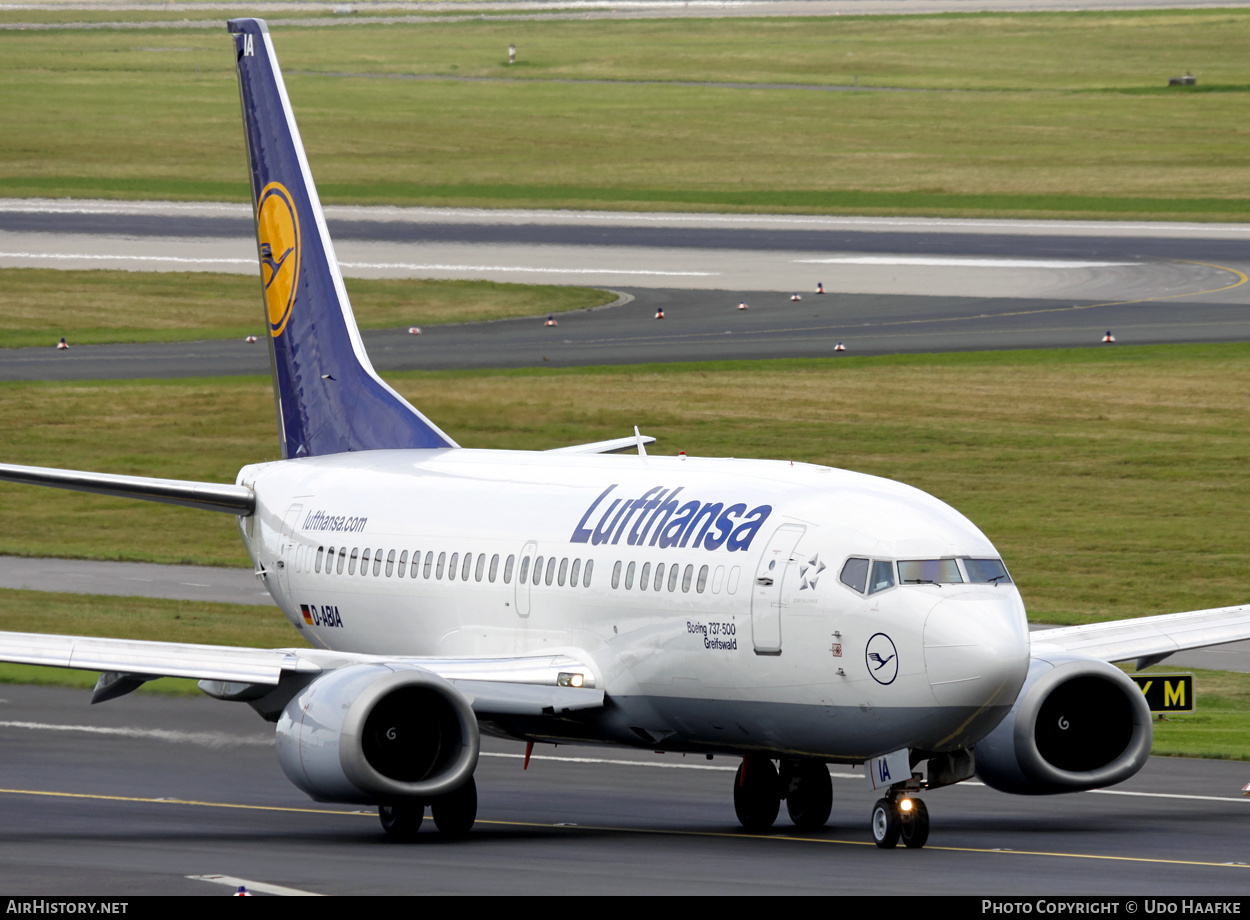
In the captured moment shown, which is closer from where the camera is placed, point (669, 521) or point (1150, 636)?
point (669, 521)

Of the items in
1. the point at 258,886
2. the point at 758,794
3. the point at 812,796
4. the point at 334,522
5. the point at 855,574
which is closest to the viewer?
the point at 258,886

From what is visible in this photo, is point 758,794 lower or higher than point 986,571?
lower

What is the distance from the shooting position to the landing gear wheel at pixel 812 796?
29.8 m

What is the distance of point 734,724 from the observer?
27.7 m

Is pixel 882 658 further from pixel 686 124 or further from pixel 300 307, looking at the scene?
pixel 686 124

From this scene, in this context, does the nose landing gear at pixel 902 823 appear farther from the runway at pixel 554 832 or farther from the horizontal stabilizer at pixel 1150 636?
the horizontal stabilizer at pixel 1150 636

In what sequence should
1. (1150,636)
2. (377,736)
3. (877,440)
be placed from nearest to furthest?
1. (377,736)
2. (1150,636)
3. (877,440)

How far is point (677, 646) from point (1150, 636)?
7.00m

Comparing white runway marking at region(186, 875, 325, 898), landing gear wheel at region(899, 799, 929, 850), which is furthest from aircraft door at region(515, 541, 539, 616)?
white runway marking at region(186, 875, 325, 898)

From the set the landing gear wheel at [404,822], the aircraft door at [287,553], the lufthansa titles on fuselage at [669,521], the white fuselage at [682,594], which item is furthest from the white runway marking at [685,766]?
the landing gear wheel at [404,822]

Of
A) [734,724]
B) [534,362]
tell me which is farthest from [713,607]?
[534,362]

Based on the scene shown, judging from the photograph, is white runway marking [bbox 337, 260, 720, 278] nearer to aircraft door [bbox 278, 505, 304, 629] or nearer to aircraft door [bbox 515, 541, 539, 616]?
aircraft door [bbox 278, 505, 304, 629]

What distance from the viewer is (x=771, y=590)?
26.9 m

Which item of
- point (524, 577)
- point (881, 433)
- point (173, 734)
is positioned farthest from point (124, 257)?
point (524, 577)
